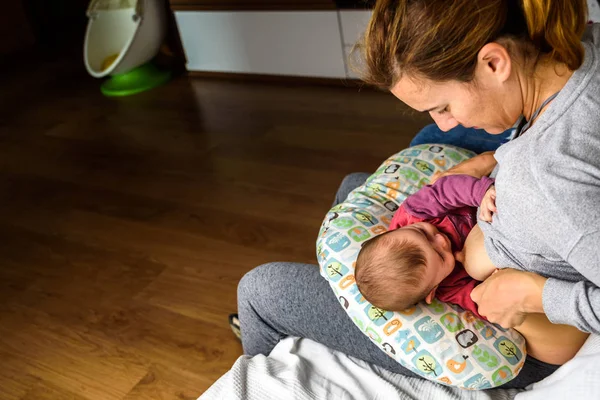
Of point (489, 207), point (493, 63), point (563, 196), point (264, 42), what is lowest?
point (264, 42)

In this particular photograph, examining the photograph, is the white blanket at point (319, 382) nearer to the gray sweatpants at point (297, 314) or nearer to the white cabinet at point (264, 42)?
the gray sweatpants at point (297, 314)

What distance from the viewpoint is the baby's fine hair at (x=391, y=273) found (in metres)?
1.23

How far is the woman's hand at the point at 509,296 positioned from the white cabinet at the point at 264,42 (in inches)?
98.6

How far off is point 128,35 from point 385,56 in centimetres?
354

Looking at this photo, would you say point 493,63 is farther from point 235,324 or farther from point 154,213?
point 154,213

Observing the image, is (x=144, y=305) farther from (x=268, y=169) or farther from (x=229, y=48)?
(x=229, y=48)

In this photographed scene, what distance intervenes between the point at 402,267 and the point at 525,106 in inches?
16.9

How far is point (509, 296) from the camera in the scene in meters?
1.07

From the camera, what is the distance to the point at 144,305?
210 cm

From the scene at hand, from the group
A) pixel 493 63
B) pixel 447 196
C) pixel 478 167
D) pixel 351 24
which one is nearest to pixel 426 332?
pixel 447 196

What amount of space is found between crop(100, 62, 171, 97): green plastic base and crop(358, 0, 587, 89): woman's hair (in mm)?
3285

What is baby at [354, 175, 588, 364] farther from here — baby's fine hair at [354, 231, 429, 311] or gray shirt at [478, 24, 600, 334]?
gray shirt at [478, 24, 600, 334]

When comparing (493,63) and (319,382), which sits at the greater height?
(493,63)

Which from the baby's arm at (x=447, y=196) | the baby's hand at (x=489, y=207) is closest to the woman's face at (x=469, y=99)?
the baby's hand at (x=489, y=207)
